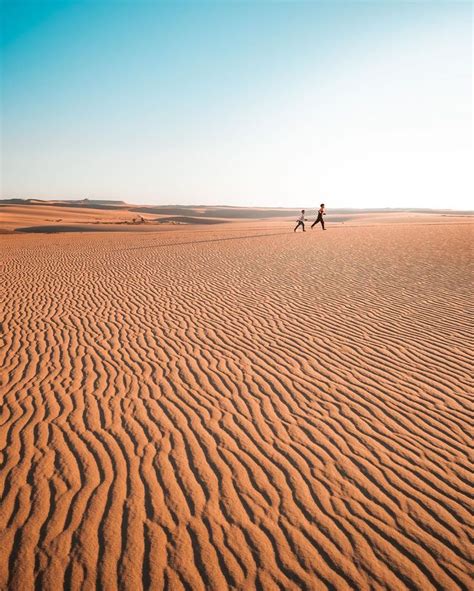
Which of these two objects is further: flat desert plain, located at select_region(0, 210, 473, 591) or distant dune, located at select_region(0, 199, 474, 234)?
distant dune, located at select_region(0, 199, 474, 234)

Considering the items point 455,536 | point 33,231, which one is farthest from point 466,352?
point 33,231

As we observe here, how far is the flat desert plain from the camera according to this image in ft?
8.95

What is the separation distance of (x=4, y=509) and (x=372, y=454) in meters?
3.53

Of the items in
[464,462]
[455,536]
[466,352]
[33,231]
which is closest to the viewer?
[455,536]

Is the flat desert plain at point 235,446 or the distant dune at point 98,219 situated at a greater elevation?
the distant dune at point 98,219

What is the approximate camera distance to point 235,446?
3990 millimetres

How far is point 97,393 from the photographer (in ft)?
16.5

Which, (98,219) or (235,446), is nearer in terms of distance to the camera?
(235,446)

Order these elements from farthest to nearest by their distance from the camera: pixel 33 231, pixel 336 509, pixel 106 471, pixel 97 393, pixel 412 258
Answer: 1. pixel 33 231
2. pixel 412 258
3. pixel 97 393
4. pixel 106 471
5. pixel 336 509

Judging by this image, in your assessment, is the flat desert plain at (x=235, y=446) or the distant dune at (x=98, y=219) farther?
the distant dune at (x=98, y=219)

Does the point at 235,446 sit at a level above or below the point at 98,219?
below

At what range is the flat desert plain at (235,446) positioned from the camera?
2.73 metres

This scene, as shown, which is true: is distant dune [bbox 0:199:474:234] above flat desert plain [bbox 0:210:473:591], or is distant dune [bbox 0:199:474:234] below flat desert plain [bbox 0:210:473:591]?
above

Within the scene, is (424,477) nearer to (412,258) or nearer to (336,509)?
(336,509)
